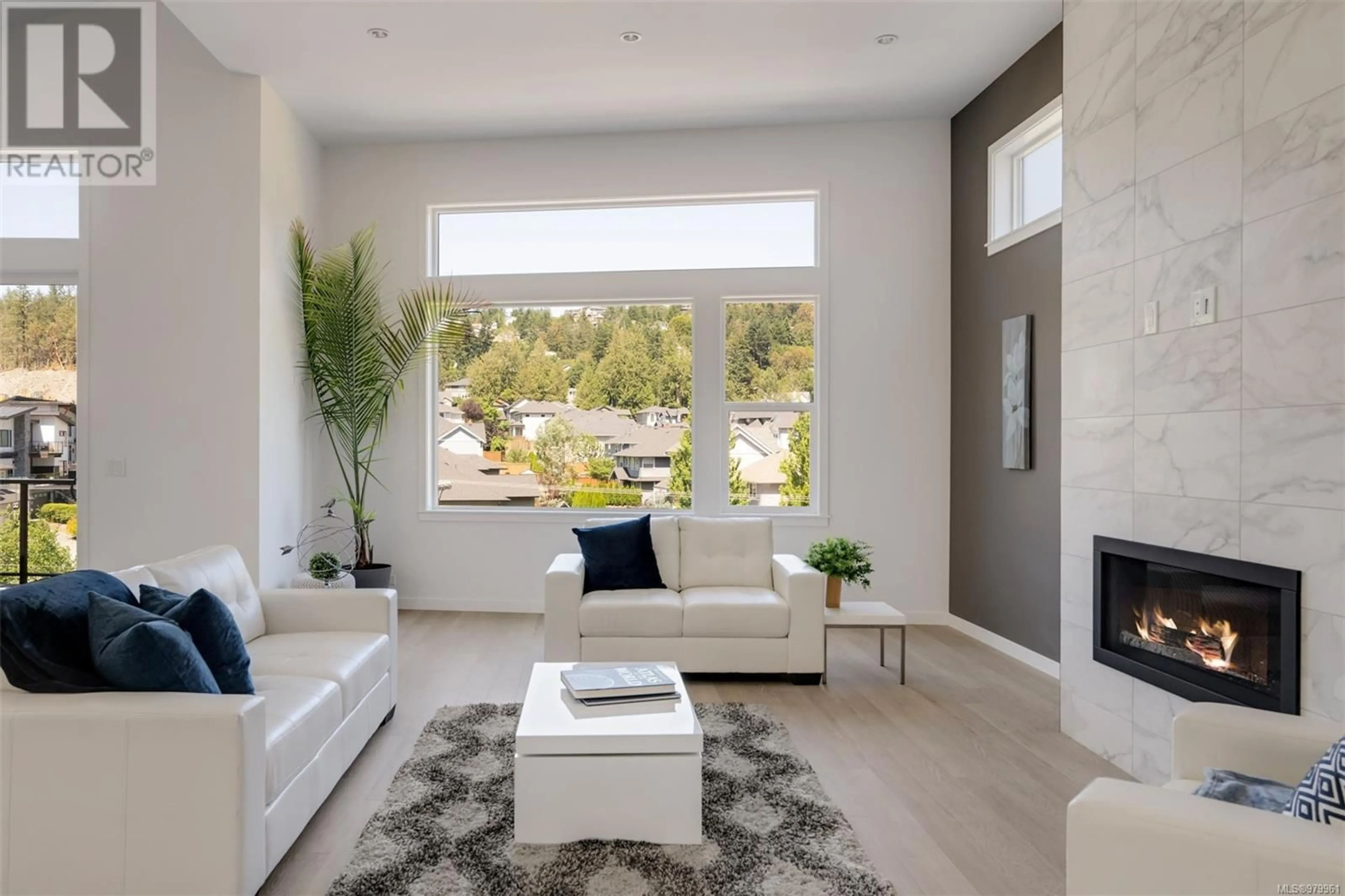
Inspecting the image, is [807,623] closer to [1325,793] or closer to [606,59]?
[1325,793]

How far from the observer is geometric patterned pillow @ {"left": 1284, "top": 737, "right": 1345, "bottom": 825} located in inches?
52.1

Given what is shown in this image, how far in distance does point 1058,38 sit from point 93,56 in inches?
220

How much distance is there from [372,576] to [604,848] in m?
3.32

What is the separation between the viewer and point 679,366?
5.24 meters

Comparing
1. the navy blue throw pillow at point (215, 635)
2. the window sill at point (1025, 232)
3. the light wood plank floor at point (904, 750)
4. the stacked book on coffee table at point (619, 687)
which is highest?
the window sill at point (1025, 232)

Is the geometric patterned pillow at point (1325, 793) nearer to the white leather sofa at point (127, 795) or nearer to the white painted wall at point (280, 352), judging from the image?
the white leather sofa at point (127, 795)

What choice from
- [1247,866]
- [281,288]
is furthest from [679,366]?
[1247,866]

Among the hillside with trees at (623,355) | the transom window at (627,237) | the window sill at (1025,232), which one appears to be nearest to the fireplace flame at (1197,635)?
the window sill at (1025,232)

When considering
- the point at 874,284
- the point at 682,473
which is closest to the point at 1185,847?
the point at 682,473

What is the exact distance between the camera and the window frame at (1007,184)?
419 cm

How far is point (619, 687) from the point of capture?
7.90ft

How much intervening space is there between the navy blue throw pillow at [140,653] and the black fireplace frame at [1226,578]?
3.02 metres

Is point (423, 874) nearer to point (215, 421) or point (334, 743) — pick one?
point (334, 743)
